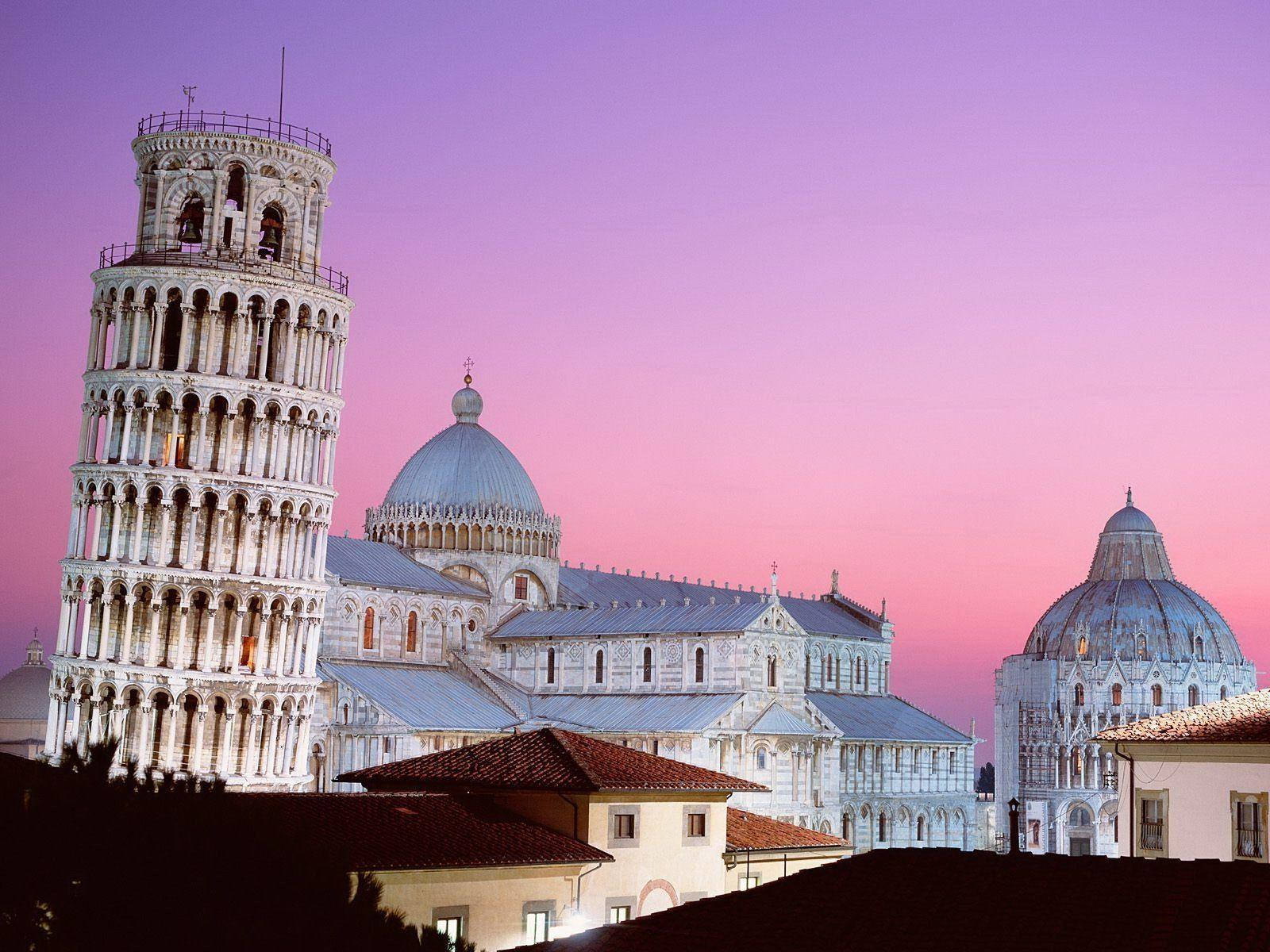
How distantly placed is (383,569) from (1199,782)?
51.5 m

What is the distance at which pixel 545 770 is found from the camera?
39719 mm

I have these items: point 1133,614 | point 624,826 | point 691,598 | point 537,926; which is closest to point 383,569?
point 691,598

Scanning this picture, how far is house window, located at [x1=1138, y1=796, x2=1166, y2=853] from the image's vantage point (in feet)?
120

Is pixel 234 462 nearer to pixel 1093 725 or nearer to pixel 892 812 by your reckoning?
pixel 892 812

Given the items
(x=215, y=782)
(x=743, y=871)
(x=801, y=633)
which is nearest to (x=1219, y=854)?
(x=743, y=871)

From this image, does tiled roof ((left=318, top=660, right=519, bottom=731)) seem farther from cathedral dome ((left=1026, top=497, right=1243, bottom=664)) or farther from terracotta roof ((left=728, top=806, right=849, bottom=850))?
cathedral dome ((left=1026, top=497, right=1243, bottom=664))

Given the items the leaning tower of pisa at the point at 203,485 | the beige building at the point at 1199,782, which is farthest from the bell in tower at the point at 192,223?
the beige building at the point at 1199,782

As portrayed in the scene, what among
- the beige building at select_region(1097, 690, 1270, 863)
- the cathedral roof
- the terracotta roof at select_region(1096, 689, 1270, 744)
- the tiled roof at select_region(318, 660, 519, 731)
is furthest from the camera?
the cathedral roof

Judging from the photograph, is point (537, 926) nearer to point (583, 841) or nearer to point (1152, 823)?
point (583, 841)

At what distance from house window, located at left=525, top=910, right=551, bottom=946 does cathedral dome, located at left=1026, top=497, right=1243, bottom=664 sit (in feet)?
327

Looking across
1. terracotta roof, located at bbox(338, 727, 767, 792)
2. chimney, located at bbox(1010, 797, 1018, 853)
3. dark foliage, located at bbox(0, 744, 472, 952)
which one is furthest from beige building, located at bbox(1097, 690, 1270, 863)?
dark foliage, located at bbox(0, 744, 472, 952)

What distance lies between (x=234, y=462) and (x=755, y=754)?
26.2m

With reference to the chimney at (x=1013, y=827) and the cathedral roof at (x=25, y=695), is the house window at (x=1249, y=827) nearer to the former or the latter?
the chimney at (x=1013, y=827)

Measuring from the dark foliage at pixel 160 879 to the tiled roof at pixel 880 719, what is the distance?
72176 millimetres
